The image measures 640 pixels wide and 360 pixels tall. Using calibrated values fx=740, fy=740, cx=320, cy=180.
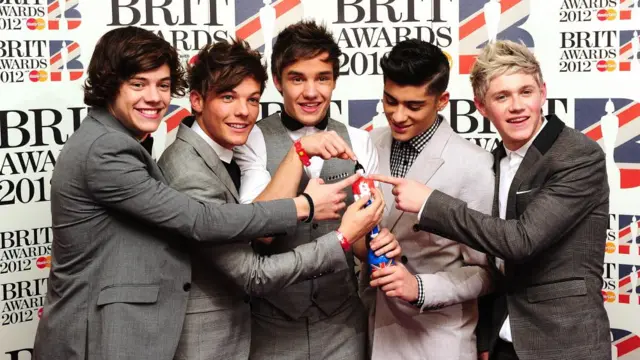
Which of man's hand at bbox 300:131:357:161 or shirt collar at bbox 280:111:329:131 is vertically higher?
shirt collar at bbox 280:111:329:131

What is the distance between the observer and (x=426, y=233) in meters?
2.33

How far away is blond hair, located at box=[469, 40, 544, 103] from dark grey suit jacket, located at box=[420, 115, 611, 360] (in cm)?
17

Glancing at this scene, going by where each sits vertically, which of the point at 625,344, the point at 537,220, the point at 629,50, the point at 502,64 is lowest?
the point at 625,344

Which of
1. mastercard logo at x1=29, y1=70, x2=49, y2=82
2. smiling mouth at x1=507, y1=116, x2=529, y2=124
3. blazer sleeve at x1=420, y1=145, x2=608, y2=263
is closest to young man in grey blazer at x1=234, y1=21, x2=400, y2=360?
blazer sleeve at x1=420, y1=145, x2=608, y2=263

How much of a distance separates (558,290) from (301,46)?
107cm

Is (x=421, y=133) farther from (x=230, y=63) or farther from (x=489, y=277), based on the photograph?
(x=230, y=63)

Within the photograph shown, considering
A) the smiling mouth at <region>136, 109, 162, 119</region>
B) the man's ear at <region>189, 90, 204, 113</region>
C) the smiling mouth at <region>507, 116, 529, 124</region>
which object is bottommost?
the smiling mouth at <region>507, 116, 529, 124</region>

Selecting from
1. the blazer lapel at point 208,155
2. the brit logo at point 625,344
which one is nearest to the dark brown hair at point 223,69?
the blazer lapel at point 208,155


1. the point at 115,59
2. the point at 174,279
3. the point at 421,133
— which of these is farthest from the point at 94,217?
the point at 421,133

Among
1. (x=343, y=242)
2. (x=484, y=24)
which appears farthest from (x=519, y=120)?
(x=484, y=24)

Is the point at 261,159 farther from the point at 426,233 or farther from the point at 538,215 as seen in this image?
the point at 538,215

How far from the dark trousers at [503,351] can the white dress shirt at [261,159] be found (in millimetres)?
662

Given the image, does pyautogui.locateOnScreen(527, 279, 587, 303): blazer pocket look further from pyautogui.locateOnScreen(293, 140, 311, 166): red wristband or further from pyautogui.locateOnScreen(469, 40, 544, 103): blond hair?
pyautogui.locateOnScreen(293, 140, 311, 166): red wristband

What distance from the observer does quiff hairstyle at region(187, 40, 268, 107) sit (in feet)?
6.99
